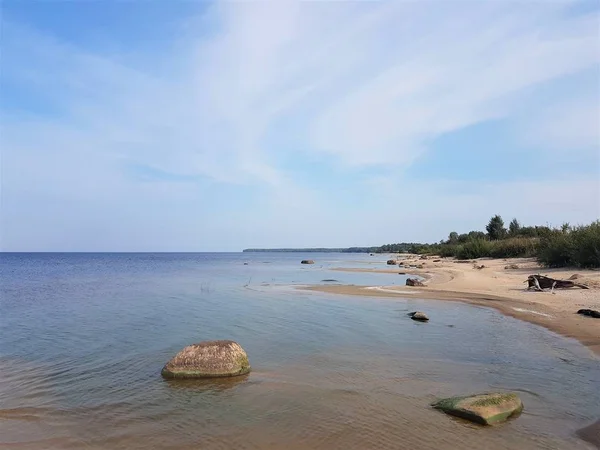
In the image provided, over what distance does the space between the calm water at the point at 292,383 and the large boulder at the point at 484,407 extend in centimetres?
21

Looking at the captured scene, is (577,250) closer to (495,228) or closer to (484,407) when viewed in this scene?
(484,407)

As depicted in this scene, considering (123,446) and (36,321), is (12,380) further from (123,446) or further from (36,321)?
(36,321)

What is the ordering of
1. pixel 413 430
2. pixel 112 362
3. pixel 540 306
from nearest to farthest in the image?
1. pixel 413 430
2. pixel 112 362
3. pixel 540 306

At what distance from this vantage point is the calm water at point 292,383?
6430 millimetres

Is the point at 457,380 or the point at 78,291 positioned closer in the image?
the point at 457,380

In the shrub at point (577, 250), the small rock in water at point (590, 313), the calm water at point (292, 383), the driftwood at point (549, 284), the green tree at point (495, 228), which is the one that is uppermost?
the green tree at point (495, 228)

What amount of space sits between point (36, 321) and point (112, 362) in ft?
25.7

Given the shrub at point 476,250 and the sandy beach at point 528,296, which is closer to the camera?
the sandy beach at point 528,296

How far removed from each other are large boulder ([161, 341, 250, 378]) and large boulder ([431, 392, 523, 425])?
4322mm

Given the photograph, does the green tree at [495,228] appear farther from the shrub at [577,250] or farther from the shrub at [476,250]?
the shrub at [577,250]

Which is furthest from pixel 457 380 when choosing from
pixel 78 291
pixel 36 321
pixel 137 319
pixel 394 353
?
pixel 78 291

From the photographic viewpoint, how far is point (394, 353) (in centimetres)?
1123

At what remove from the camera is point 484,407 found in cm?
688

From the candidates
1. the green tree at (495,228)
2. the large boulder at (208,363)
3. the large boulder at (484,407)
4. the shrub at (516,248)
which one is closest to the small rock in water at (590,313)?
the large boulder at (484,407)
